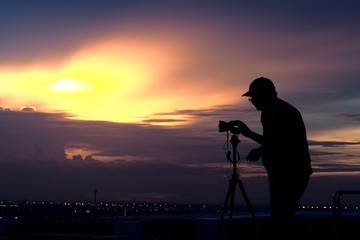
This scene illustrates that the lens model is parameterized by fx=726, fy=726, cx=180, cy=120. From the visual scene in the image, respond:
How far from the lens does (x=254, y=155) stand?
7035 millimetres

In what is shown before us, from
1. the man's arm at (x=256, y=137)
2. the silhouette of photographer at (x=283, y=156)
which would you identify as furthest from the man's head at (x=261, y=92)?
the man's arm at (x=256, y=137)

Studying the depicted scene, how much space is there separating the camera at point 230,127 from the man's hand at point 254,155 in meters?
0.56

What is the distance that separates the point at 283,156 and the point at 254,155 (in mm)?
285

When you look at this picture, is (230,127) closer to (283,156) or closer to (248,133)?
(248,133)

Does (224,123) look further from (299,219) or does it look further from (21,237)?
(299,219)

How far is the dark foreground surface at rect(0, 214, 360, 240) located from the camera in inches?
345

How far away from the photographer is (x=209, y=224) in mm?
9859

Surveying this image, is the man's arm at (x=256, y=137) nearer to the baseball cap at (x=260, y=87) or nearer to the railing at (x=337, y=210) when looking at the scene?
the baseball cap at (x=260, y=87)

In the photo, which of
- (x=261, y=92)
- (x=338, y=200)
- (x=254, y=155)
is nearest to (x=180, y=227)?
(x=338, y=200)

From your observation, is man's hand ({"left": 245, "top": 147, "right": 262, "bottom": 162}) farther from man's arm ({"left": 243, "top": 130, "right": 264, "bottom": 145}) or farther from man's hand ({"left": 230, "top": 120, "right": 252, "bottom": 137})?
man's hand ({"left": 230, "top": 120, "right": 252, "bottom": 137})

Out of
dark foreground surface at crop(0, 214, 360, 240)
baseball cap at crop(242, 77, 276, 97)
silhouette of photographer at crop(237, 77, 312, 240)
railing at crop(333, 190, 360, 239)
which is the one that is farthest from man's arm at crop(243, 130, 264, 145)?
railing at crop(333, 190, 360, 239)

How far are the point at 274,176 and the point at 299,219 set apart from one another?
5386mm

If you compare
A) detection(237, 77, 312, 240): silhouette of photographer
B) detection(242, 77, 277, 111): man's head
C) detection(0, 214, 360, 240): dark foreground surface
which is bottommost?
detection(0, 214, 360, 240): dark foreground surface

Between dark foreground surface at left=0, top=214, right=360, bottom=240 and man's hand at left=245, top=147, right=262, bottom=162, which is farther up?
man's hand at left=245, top=147, right=262, bottom=162
